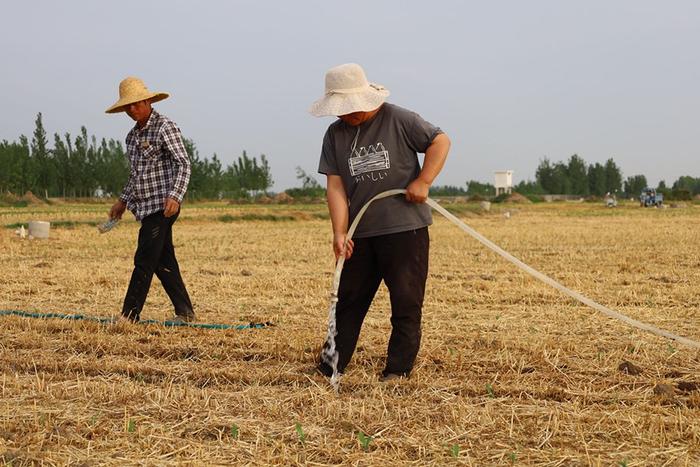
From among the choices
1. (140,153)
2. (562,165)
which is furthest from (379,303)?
(562,165)

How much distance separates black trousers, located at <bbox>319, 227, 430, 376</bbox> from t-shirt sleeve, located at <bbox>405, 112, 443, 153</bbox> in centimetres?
48

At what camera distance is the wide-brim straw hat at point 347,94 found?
13.9 feet

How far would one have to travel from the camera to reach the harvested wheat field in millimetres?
3201

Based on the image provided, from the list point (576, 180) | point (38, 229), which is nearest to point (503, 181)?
point (576, 180)

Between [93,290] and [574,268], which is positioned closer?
[93,290]

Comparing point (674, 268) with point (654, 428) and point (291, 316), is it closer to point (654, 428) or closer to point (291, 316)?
point (291, 316)

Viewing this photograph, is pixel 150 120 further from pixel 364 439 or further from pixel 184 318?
pixel 364 439

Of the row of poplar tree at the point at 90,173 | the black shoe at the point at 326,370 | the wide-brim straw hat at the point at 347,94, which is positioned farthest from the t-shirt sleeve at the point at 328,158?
the row of poplar tree at the point at 90,173

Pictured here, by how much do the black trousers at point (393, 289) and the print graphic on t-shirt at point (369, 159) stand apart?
392mm

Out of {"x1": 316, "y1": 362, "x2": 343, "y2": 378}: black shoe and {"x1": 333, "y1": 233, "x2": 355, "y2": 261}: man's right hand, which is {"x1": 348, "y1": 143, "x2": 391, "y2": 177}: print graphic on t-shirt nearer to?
{"x1": 333, "y1": 233, "x2": 355, "y2": 261}: man's right hand

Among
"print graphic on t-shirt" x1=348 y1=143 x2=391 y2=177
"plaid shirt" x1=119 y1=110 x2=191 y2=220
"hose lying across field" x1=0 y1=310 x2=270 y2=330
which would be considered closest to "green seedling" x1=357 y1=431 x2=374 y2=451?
"print graphic on t-shirt" x1=348 y1=143 x2=391 y2=177

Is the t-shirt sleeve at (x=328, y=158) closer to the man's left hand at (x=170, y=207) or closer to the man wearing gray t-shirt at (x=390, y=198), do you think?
the man wearing gray t-shirt at (x=390, y=198)

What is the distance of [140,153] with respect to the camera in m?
6.09

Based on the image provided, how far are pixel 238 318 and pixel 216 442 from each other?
3436mm
